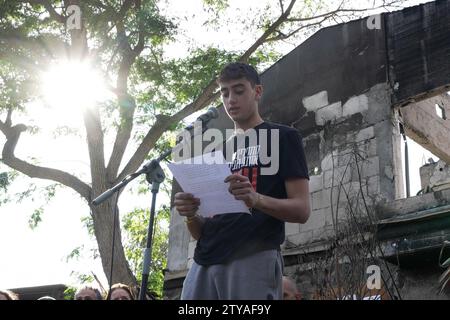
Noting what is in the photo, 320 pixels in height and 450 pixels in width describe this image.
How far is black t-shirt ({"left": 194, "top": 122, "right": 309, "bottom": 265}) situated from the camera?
244 cm

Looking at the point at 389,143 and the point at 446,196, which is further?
the point at 389,143

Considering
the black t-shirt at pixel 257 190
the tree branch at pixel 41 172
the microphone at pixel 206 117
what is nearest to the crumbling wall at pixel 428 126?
the microphone at pixel 206 117

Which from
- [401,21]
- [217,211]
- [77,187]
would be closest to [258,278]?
[217,211]

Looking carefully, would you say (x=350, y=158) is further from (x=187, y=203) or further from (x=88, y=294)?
(x=187, y=203)

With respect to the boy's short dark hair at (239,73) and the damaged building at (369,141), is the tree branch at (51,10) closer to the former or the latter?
the damaged building at (369,141)

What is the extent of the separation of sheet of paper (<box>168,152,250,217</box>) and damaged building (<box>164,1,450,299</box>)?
113 inches

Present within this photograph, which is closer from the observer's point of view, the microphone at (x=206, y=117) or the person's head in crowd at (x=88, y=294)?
the microphone at (x=206, y=117)

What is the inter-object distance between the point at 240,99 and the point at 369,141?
458 centimetres

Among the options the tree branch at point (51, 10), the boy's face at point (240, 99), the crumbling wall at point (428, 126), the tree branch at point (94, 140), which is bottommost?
the boy's face at point (240, 99)

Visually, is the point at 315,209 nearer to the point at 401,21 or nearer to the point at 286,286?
the point at 401,21

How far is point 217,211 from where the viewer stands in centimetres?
247

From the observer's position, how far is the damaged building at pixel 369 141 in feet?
19.3

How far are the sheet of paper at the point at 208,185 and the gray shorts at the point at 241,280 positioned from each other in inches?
7.8

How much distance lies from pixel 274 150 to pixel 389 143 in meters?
4.47
